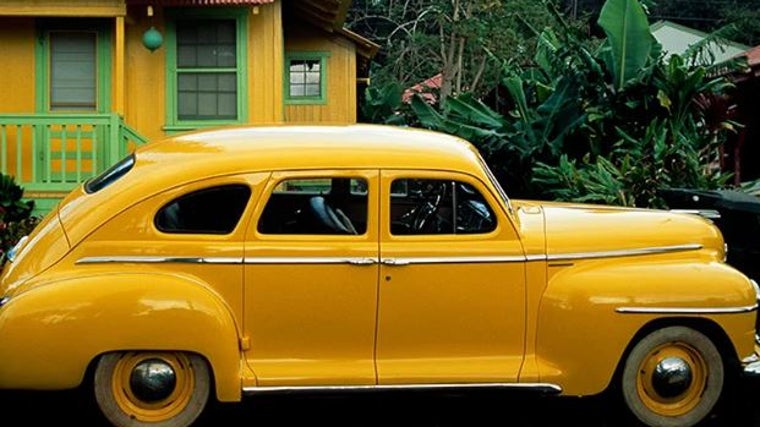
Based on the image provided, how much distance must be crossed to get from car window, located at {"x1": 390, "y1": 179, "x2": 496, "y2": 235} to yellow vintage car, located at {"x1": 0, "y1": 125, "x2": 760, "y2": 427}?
14 mm

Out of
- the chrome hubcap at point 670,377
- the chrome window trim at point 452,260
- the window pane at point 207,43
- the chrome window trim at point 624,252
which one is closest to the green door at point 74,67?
the window pane at point 207,43

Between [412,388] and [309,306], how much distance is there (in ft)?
2.55

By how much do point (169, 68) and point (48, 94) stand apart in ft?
5.70

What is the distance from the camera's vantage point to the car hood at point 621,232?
20.4 feet

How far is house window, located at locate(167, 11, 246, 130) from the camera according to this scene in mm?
14516

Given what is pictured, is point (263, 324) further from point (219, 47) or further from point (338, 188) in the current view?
point (219, 47)

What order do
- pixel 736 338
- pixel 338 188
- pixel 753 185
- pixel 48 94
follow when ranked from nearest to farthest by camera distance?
pixel 736 338 → pixel 338 188 → pixel 753 185 → pixel 48 94

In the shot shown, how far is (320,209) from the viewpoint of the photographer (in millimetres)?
6363

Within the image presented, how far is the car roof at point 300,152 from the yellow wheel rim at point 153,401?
1.08m

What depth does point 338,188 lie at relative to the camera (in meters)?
6.59

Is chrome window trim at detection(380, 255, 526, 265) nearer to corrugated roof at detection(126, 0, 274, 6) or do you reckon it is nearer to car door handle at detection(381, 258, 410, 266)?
car door handle at detection(381, 258, 410, 266)

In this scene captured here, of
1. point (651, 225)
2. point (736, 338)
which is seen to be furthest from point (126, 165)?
point (736, 338)

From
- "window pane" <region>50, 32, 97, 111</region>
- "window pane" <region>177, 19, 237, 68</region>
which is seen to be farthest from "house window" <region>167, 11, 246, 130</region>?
"window pane" <region>50, 32, 97, 111</region>

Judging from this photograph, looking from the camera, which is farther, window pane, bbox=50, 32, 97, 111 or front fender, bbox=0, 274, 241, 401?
window pane, bbox=50, 32, 97, 111
